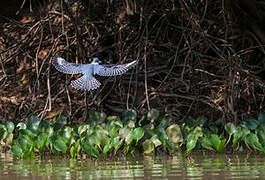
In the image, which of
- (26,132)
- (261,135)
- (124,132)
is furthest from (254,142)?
(26,132)

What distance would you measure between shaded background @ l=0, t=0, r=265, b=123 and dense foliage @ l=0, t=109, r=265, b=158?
2.34 ft

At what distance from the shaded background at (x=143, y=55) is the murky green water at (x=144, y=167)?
54.6 inches

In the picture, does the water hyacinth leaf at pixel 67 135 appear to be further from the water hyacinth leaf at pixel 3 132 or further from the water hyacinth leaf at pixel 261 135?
the water hyacinth leaf at pixel 261 135

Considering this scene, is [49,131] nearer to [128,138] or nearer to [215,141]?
[128,138]

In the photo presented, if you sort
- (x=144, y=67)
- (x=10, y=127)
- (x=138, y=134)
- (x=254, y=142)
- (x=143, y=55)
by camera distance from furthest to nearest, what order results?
(x=143, y=55) < (x=144, y=67) < (x=10, y=127) < (x=138, y=134) < (x=254, y=142)

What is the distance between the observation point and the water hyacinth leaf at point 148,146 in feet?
14.2

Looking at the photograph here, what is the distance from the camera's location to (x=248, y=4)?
6035 mm

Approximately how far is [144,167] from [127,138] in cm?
74

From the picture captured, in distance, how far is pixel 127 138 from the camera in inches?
168

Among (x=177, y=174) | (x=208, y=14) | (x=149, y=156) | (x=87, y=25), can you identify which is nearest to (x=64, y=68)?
(x=149, y=156)

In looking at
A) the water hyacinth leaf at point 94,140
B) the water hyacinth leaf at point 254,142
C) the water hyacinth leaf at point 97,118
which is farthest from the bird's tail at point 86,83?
the water hyacinth leaf at point 254,142

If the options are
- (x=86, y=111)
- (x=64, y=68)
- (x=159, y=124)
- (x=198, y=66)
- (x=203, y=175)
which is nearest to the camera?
(x=203, y=175)

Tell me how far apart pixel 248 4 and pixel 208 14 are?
1.52 feet

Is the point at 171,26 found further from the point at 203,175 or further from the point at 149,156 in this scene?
the point at 203,175
